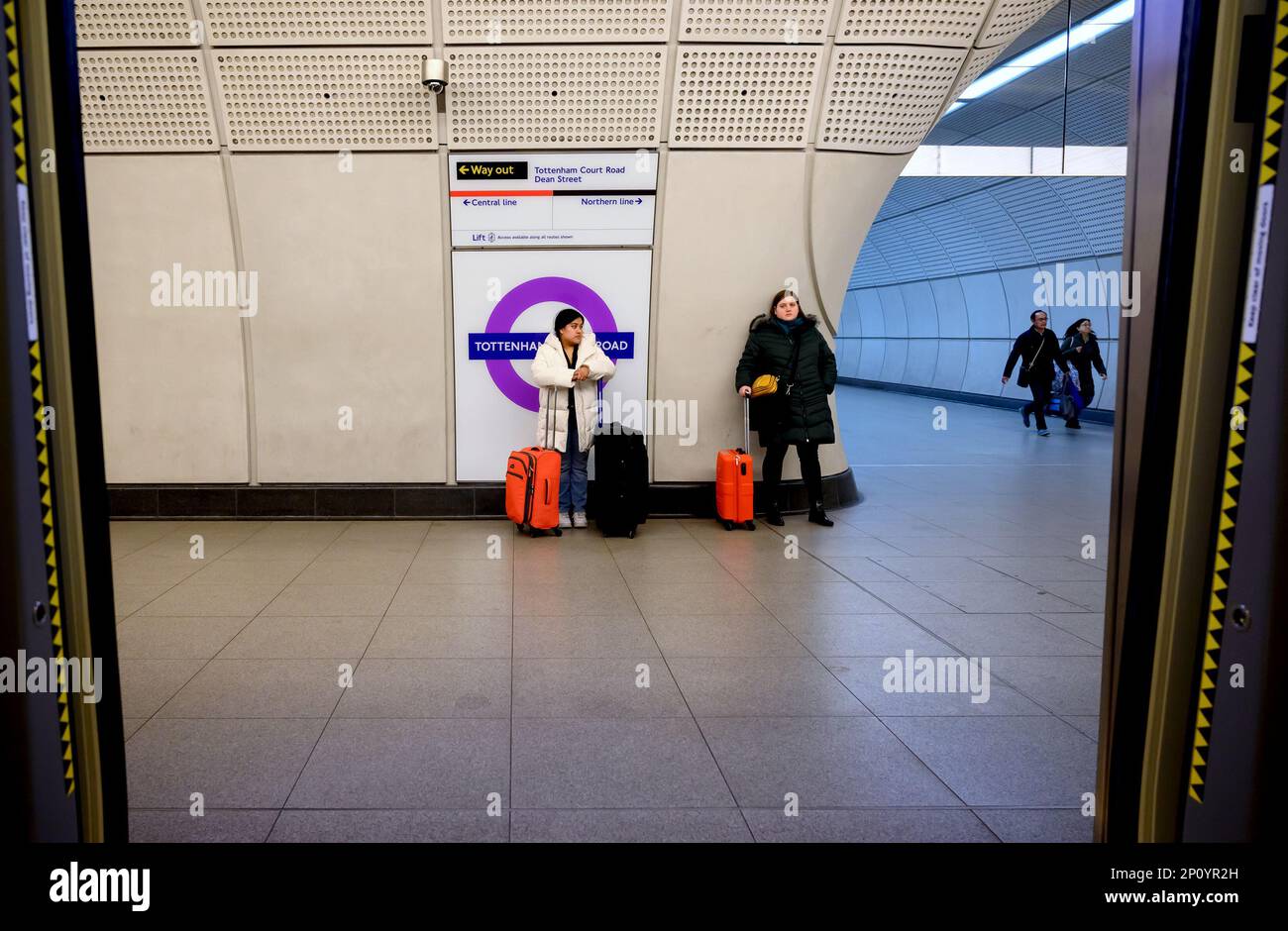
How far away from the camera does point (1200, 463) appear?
1946 millimetres

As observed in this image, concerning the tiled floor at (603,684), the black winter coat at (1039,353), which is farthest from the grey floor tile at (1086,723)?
the black winter coat at (1039,353)

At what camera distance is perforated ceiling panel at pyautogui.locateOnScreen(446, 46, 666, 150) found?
Answer: 23.5 feet

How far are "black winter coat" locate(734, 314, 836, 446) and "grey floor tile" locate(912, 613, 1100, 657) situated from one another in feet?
9.28

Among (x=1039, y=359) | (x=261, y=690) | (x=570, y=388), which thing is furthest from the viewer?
(x=1039, y=359)

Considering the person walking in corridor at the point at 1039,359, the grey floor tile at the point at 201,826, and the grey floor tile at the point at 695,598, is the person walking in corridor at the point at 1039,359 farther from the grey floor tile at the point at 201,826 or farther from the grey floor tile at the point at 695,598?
the grey floor tile at the point at 201,826

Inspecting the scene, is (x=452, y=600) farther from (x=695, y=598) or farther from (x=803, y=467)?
(x=803, y=467)

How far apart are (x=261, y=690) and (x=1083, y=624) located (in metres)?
4.20

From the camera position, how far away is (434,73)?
6891 millimetres

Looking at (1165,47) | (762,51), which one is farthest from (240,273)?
(1165,47)

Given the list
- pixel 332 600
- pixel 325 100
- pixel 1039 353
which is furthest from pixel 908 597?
pixel 1039 353

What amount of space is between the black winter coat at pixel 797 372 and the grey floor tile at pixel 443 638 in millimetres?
3503
